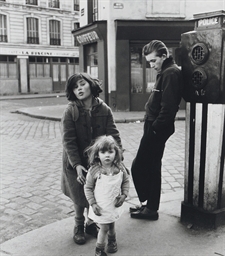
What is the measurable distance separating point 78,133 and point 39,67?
28.3 meters

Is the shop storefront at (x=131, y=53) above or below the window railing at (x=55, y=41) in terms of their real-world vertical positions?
below

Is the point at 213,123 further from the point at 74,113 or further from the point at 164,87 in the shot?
the point at 74,113

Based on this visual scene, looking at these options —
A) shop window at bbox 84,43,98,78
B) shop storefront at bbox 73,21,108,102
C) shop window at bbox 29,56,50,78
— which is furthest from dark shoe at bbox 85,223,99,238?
shop window at bbox 29,56,50,78

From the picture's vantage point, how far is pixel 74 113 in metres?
3.11

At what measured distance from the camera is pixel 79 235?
3193 mm

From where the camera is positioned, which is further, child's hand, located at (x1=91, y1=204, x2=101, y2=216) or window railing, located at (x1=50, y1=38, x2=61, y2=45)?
window railing, located at (x1=50, y1=38, x2=61, y2=45)

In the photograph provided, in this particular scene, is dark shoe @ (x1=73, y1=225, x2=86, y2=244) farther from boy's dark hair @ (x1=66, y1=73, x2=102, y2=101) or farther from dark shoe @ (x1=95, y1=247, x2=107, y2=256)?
boy's dark hair @ (x1=66, y1=73, x2=102, y2=101)

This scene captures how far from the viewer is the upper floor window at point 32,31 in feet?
97.1

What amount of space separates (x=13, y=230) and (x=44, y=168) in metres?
2.45

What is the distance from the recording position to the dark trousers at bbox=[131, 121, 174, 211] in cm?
346

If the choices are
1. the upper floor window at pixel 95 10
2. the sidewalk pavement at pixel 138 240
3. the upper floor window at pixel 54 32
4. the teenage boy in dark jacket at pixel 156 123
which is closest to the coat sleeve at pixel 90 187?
the sidewalk pavement at pixel 138 240

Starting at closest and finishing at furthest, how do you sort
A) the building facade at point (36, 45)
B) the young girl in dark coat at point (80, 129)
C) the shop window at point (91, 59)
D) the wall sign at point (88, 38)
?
the young girl in dark coat at point (80, 129) < the wall sign at point (88, 38) < the shop window at point (91, 59) < the building facade at point (36, 45)

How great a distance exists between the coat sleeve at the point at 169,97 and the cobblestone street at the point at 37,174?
1.81 metres

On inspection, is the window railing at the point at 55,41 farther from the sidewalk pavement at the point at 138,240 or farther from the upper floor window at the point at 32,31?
the sidewalk pavement at the point at 138,240
